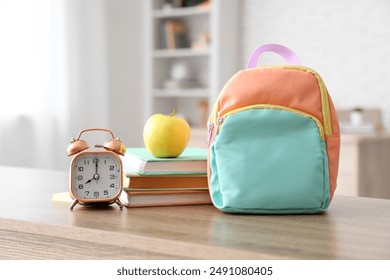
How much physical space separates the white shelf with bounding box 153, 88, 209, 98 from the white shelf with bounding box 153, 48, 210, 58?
27 cm

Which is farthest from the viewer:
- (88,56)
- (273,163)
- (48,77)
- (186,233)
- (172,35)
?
(172,35)

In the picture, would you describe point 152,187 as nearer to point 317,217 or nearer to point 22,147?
point 317,217

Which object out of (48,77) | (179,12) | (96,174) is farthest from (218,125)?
(179,12)

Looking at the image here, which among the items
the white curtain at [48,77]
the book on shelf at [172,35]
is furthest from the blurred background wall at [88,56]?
the book on shelf at [172,35]

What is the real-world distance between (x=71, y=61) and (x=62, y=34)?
0.66 feet

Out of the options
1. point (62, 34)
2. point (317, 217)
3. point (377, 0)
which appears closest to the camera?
point (317, 217)

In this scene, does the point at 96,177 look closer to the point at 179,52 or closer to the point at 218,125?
the point at 218,125

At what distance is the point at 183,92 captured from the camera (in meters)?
4.91

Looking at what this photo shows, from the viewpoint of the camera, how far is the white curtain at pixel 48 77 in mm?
4176

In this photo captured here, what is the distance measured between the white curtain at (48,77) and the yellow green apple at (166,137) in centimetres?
306
